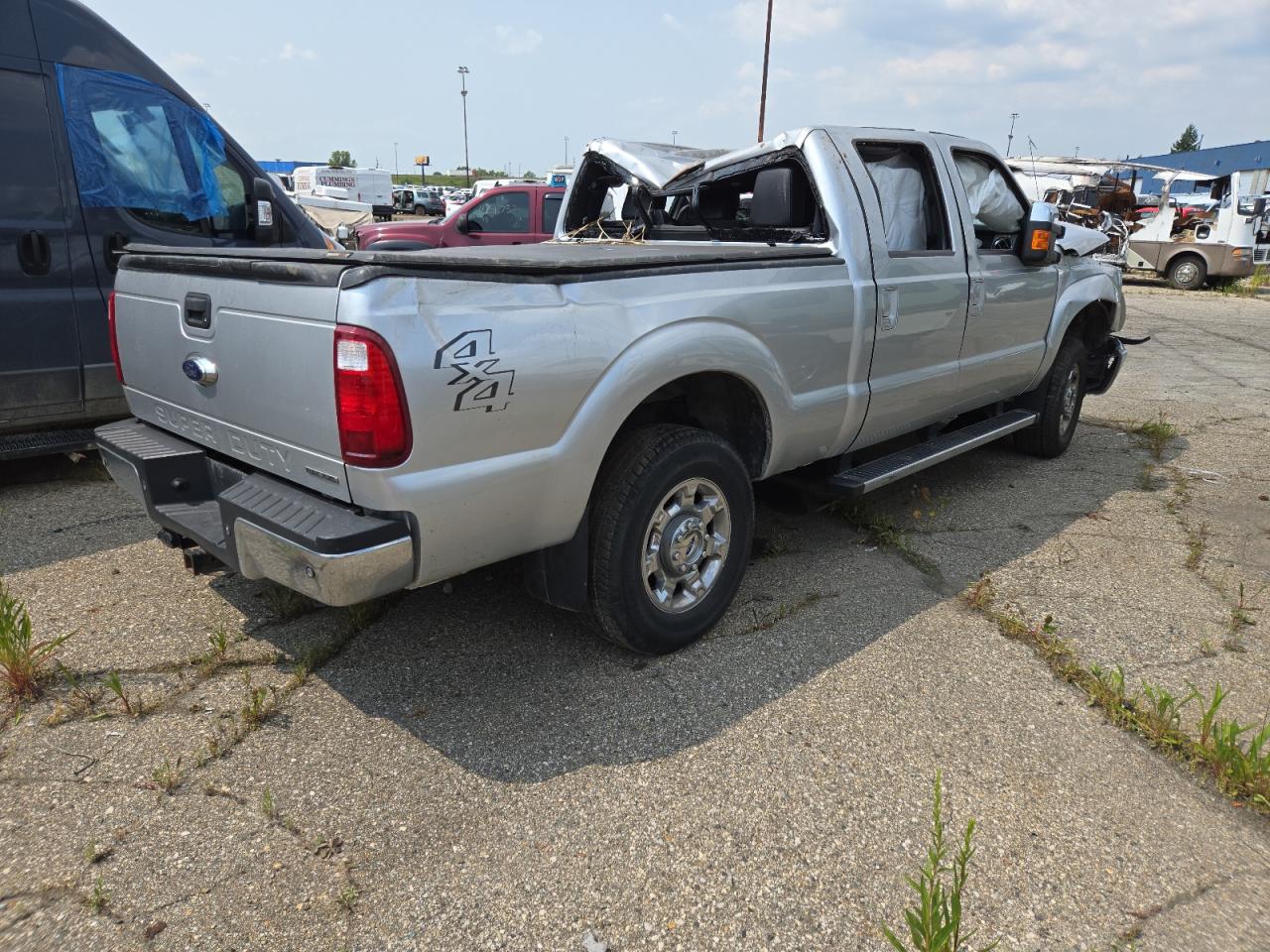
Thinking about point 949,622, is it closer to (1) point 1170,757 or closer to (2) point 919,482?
(1) point 1170,757

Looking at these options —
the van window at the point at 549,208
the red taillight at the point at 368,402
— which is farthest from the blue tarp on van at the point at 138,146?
the van window at the point at 549,208

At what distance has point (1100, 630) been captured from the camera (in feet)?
11.6

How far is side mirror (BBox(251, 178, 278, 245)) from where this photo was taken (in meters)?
5.63

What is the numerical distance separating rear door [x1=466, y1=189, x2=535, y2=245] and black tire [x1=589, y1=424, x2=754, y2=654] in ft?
30.3

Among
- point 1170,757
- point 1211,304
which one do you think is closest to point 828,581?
point 1170,757

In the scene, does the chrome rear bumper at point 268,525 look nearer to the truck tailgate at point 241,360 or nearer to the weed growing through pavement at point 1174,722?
the truck tailgate at point 241,360

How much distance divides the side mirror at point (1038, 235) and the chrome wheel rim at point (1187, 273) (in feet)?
59.3

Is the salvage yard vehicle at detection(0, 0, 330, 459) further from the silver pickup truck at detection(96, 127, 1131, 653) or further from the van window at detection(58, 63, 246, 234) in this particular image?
the silver pickup truck at detection(96, 127, 1131, 653)

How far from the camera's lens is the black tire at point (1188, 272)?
1948 cm

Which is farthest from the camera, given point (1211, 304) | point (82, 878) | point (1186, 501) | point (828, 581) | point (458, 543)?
point (1211, 304)

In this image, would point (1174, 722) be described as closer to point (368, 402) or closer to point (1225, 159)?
point (368, 402)

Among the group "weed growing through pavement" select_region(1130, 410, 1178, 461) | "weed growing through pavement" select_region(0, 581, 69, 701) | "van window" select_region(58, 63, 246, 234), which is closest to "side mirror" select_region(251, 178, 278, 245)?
"van window" select_region(58, 63, 246, 234)

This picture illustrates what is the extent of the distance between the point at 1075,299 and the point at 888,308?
7.49 feet

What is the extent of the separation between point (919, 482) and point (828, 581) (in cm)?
174
